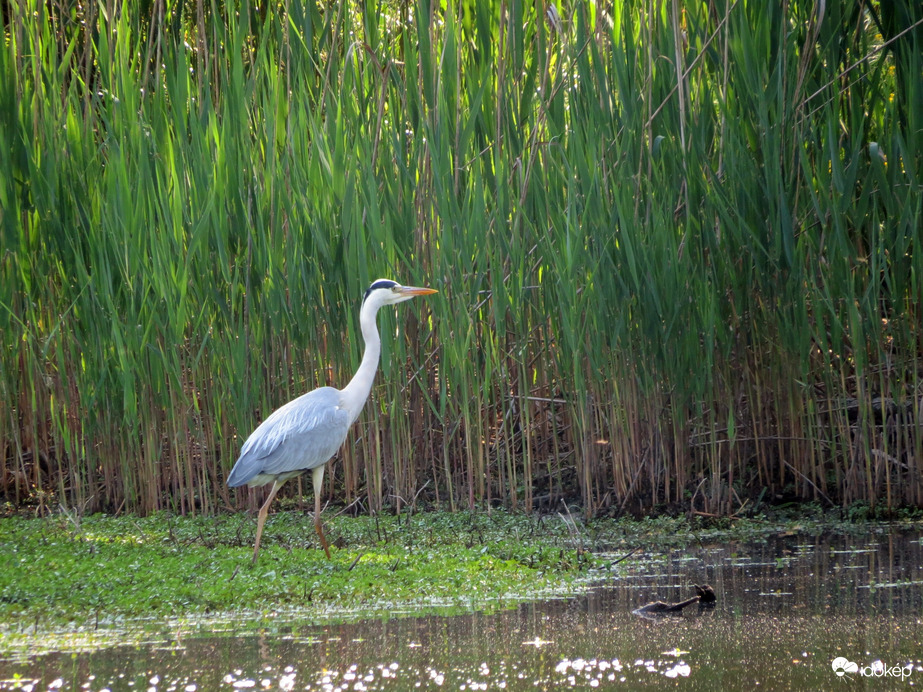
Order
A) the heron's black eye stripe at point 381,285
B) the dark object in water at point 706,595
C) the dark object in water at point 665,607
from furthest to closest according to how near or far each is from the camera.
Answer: the heron's black eye stripe at point 381,285 → the dark object in water at point 706,595 → the dark object in water at point 665,607

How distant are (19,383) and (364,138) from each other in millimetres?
2672

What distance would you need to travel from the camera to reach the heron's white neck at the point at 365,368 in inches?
223

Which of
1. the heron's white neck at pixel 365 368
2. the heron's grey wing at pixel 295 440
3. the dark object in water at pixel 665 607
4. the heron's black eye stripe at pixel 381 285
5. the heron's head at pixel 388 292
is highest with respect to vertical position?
the heron's black eye stripe at pixel 381 285

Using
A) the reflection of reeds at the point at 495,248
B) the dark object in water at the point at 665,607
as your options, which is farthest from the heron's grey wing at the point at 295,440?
the dark object in water at the point at 665,607

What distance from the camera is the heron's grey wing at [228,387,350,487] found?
5262 mm

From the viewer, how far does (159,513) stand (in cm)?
622

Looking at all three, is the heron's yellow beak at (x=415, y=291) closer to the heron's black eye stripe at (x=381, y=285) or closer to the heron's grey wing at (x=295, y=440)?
the heron's black eye stripe at (x=381, y=285)

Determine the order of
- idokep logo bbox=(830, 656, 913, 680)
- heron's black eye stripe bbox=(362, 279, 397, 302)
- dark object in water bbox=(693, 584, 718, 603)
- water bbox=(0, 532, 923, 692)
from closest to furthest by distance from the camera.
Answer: idokep logo bbox=(830, 656, 913, 680), water bbox=(0, 532, 923, 692), dark object in water bbox=(693, 584, 718, 603), heron's black eye stripe bbox=(362, 279, 397, 302)

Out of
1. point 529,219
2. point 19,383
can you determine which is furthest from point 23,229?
point 529,219

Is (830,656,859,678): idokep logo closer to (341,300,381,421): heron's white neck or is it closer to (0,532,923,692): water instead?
(0,532,923,692): water

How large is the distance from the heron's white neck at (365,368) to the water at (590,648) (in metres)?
1.94

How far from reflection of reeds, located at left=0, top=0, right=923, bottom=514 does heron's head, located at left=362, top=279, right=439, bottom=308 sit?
0.68 ft

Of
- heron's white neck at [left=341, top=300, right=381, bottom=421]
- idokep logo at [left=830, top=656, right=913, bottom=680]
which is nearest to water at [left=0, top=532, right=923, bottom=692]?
idokep logo at [left=830, top=656, right=913, bottom=680]

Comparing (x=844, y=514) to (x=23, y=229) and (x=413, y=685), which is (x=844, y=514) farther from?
(x=23, y=229)
